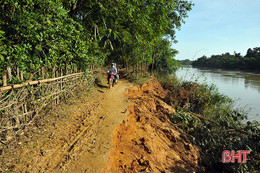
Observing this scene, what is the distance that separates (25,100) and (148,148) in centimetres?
363

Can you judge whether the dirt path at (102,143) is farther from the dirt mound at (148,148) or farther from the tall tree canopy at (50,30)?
the tall tree canopy at (50,30)

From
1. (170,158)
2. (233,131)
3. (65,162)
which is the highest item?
(65,162)

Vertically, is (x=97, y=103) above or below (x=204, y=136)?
above

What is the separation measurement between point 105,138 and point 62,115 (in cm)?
192

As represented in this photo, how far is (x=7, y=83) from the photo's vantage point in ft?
10.4

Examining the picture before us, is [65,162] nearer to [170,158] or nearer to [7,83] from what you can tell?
[7,83]

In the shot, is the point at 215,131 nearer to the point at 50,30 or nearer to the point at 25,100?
the point at 25,100

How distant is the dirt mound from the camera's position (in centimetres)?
323

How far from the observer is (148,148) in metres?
3.98

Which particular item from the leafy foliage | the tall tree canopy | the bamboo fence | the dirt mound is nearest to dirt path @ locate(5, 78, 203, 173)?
the dirt mound

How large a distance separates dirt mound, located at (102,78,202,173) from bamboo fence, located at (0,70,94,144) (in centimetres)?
233

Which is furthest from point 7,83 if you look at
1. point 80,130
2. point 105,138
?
point 105,138

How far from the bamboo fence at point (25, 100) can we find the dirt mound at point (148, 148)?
2.33m

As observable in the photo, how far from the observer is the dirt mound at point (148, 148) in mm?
3231
